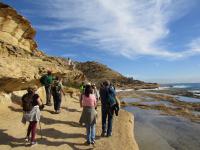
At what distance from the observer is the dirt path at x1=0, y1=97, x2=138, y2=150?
10812mm

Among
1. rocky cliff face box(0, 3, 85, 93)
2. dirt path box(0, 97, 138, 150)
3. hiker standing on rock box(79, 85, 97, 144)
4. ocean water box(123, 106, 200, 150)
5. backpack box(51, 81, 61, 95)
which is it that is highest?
rocky cliff face box(0, 3, 85, 93)

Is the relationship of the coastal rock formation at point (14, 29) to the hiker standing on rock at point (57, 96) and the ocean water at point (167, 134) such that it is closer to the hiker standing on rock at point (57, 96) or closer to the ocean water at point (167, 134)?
the hiker standing on rock at point (57, 96)

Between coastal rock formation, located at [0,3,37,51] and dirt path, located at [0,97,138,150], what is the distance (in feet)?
16.4

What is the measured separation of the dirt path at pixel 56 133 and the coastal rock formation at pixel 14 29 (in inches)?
196

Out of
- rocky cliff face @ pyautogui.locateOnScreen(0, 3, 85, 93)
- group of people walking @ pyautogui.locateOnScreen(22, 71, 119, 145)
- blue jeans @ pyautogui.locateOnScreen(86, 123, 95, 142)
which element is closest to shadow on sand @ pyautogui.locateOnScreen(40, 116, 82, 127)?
group of people walking @ pyautogui.locateOnScreen(22, 71, 119, 145)

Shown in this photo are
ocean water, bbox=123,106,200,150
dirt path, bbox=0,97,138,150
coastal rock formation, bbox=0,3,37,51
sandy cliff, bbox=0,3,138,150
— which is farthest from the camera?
coastal rock formation, bbox=0,3,37,51

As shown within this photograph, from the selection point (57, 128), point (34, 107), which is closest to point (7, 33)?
point (57, 128)

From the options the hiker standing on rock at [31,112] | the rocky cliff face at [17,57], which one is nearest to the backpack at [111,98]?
the hiker standing on rock at [31,112]

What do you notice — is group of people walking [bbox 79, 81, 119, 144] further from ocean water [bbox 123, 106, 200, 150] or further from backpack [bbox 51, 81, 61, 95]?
backpack [bbox 51, 81, 61, 95]

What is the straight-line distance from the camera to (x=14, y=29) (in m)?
18.8

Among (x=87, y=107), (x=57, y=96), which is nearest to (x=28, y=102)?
(x=87, y=107)

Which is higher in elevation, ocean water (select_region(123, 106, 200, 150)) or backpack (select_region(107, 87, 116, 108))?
backpack (select_region(107, 87, 116, 108))

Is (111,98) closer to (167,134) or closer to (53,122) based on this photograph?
(53,122)

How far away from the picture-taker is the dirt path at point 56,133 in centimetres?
1081
